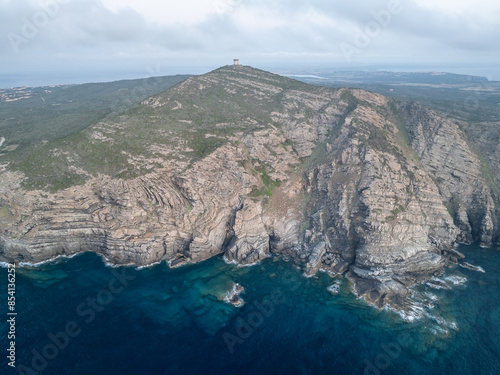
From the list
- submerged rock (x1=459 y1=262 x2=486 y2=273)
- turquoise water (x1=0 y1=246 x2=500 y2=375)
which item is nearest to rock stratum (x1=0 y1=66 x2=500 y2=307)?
submerged rock (x1=459 y1=262 x2=486 y2=273)

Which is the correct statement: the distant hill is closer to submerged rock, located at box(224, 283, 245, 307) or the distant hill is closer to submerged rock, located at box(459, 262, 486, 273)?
submerged rock, located at box(224, 283, 245, 307)

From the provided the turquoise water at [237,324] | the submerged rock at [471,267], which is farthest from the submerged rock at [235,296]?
the submerged rock at [471,267]

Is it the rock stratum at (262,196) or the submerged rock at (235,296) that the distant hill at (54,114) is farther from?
the submerged rock at (235,296)

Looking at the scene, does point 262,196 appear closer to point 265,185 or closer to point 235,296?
point 265,185

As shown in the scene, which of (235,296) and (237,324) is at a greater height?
(235,296)

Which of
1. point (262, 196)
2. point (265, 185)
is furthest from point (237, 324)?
point (265, 185)

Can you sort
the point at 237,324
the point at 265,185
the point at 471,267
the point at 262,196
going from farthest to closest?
the point at 265,185 < the point at 262,196 < the point at 471,267 < the point at 237,324
